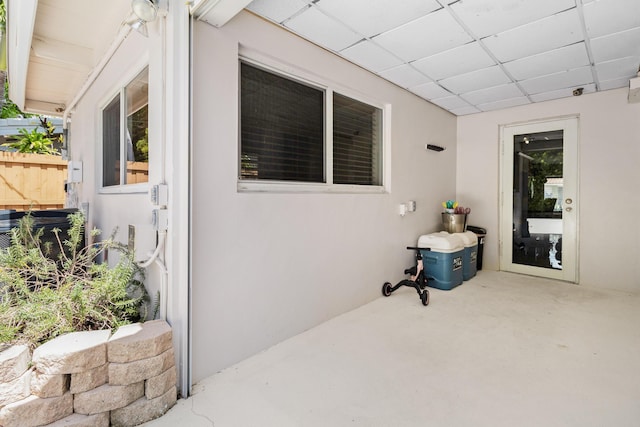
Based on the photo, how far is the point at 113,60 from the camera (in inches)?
118

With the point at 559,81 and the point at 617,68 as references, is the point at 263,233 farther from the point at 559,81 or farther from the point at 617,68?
the point at 617,68

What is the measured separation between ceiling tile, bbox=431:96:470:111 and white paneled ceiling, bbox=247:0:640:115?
43cm

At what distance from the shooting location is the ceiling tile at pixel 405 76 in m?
3.44

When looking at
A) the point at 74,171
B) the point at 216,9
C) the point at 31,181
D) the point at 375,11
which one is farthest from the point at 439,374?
the point at 31,181

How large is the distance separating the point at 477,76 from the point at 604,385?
3.09 meters

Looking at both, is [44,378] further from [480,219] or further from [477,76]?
[480,219]

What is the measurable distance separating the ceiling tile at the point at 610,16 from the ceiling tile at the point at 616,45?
0.37 feet

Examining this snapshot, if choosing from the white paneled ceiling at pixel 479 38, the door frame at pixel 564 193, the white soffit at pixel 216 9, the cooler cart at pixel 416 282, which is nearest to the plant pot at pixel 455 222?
the cooler cart at pixel 416 282

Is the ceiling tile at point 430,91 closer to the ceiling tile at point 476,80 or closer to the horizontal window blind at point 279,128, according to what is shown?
the ceiling tile at point 476,80

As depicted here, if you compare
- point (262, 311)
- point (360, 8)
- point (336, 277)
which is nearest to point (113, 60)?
point (360, 8)

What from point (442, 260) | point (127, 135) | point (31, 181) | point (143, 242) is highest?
point (127, 135)

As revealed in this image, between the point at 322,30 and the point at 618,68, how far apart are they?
3229 millimetres

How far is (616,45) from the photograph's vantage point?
286cm

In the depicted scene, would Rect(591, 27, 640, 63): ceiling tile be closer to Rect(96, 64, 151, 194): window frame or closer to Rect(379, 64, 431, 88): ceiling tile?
Rect(379, 64, 431, 88): ceiling tile
